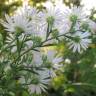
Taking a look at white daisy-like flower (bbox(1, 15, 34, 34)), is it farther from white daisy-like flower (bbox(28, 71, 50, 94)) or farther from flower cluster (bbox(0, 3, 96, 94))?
white daisy-like flower (bbox(28, 71, 50, 94))

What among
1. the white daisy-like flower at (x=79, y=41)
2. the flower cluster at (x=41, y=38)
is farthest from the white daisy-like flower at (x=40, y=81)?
the white daisy-like flower at (x=79, y=41)

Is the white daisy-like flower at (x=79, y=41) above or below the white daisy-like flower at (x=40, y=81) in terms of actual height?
above

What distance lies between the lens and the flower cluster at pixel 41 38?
3.77ft

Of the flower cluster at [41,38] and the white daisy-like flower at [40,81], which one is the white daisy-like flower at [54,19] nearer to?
the flower cluster at [41,38]

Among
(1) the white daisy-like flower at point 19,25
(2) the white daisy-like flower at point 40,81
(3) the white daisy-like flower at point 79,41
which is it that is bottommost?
(2) the white daisy-like flower at point 40,81

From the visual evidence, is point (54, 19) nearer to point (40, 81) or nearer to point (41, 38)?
point (41, 38)

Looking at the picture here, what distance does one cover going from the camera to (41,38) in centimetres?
116

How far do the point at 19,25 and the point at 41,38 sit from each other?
3.1 inches

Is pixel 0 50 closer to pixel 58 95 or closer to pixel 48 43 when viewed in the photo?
pixel 48 43

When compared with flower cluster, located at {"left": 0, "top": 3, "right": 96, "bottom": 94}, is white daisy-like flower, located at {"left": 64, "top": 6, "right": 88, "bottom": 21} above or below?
above

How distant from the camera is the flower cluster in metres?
1.15

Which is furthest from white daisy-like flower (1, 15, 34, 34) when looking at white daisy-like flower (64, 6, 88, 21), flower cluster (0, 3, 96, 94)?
white daisy-like flower (64, 6, 88, 21)

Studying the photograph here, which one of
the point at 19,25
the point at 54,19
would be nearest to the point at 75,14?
the point at 54,19

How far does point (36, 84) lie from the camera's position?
1204 millimetres
